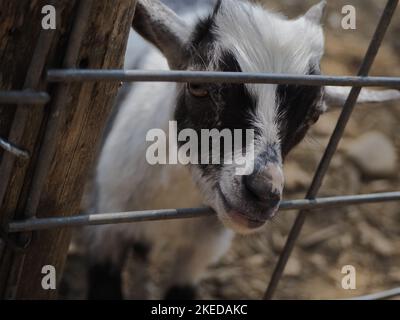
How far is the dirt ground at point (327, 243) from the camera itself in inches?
140

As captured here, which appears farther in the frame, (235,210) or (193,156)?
(193,156)

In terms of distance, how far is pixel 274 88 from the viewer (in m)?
2.02

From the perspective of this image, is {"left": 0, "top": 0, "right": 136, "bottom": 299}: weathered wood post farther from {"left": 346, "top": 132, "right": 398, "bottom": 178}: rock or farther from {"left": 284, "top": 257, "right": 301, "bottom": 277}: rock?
{"left": 346, "top": 132, "right": 398, "bottom": 178}: rock

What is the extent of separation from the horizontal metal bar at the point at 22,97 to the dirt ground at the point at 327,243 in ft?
6.76

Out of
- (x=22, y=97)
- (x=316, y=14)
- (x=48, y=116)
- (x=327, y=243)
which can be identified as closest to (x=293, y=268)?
(x=327, y=243)

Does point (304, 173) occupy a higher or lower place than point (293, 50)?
higher

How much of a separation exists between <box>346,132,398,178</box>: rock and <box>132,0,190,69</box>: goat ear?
2352mm

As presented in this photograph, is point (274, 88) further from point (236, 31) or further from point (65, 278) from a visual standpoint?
point (65, 278)

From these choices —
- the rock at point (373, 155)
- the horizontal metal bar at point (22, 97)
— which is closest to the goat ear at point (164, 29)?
the horizontal metal bar at point (22, 97)
